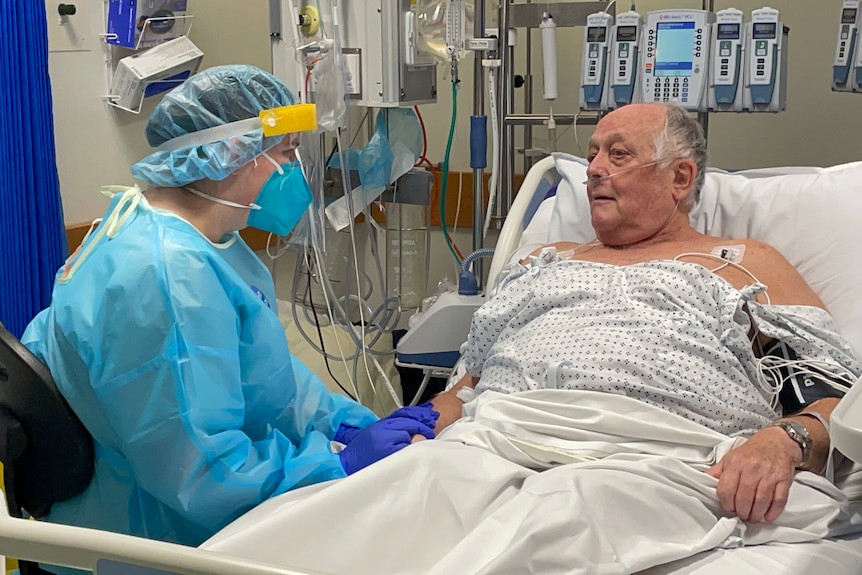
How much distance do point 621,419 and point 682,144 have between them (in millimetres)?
788

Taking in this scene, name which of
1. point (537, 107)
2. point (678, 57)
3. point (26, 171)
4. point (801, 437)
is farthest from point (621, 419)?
point (537, 107)

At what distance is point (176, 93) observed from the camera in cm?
175

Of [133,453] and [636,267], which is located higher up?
[636,267]

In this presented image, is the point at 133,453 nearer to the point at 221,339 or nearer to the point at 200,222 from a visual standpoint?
the point at 221,339

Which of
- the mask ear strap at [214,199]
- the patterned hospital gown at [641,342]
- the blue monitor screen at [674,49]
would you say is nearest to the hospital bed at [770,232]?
the patterned hospital gown at [641,342]

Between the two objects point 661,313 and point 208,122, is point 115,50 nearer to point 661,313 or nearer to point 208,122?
point 208,122

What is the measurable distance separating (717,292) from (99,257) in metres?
1.16

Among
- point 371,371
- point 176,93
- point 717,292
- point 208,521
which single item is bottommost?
point 371,371

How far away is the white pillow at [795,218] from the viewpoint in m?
2.02

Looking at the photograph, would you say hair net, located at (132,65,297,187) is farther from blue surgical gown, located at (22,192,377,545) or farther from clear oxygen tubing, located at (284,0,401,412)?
clear oxygen tubing, located at (284,0,401,412)

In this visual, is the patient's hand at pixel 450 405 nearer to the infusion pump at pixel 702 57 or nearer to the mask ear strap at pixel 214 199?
the mask ear strap at pixel 214 199

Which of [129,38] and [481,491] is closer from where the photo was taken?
[481,491]

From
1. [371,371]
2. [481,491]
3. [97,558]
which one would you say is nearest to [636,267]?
[481,491]

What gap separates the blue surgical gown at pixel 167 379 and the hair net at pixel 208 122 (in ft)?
0.32
